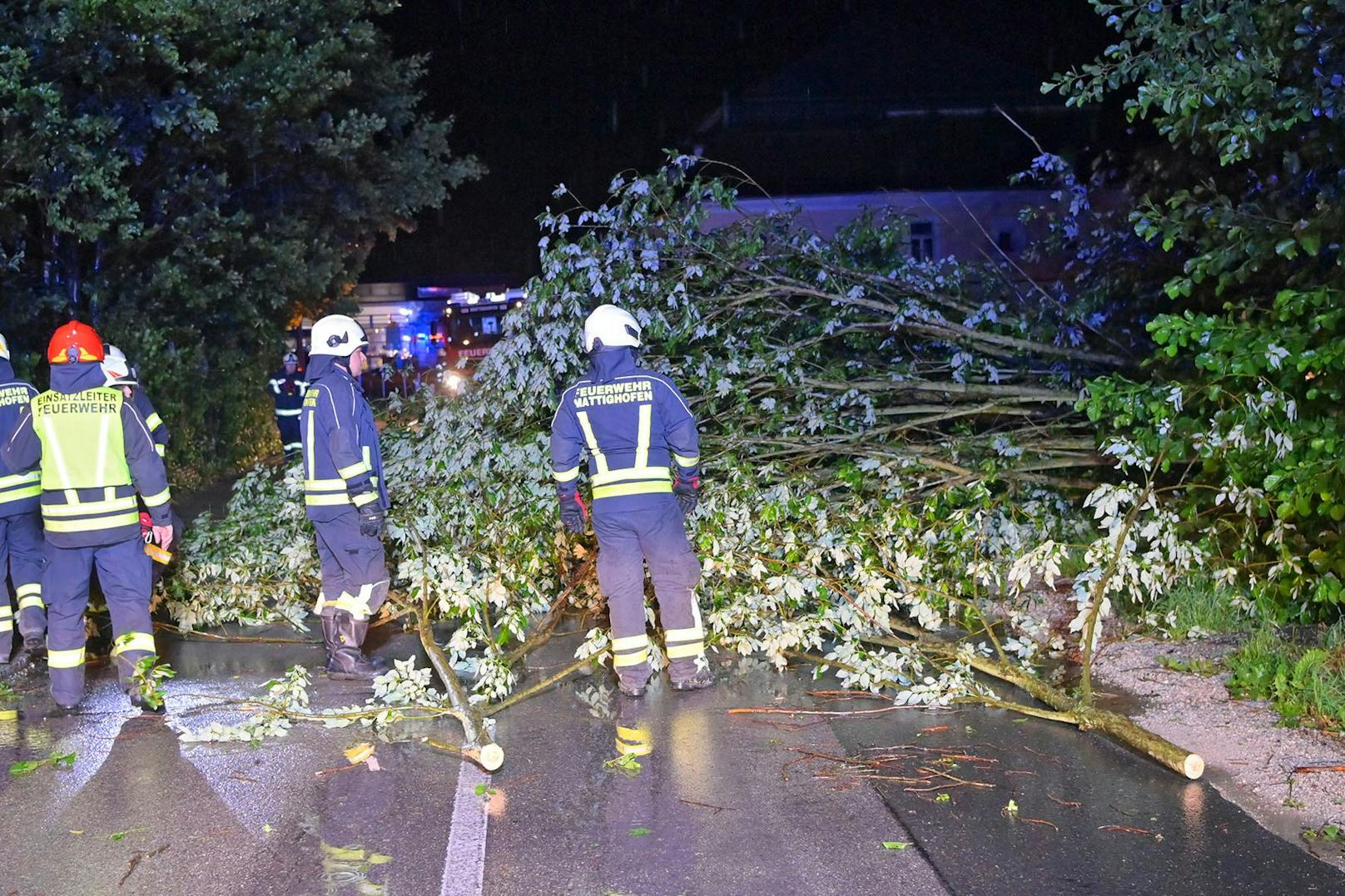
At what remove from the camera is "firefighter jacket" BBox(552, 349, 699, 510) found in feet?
19.1

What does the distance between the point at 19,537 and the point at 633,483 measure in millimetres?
3518

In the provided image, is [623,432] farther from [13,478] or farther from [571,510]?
[13,478]

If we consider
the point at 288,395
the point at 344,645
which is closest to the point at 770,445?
the point at 344,645

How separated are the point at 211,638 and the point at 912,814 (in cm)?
491

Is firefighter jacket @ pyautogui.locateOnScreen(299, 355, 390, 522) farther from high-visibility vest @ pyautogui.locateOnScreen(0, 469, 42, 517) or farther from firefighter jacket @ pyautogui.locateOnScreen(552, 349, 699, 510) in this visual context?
high-visibility vest @ pyautogui.locateOnScreen(0, 469, 42, 517)

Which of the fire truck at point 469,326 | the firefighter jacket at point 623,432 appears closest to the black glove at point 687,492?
the firefighter jacket at point 623,432

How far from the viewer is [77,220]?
12359mm

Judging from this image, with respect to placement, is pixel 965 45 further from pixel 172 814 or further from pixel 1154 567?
pixel 172 814

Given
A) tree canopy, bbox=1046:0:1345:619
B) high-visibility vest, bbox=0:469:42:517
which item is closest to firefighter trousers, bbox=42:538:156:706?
high-visibility vest, bbox=0:469:42:517

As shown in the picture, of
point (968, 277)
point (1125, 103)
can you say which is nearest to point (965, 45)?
point (968, 277)

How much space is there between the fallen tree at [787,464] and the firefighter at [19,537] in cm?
93

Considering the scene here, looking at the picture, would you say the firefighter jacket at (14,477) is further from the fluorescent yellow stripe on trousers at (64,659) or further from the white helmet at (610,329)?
the white helmet at (610,329)

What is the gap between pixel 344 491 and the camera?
634cm

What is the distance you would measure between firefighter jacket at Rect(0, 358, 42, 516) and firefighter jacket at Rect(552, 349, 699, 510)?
2985mm
